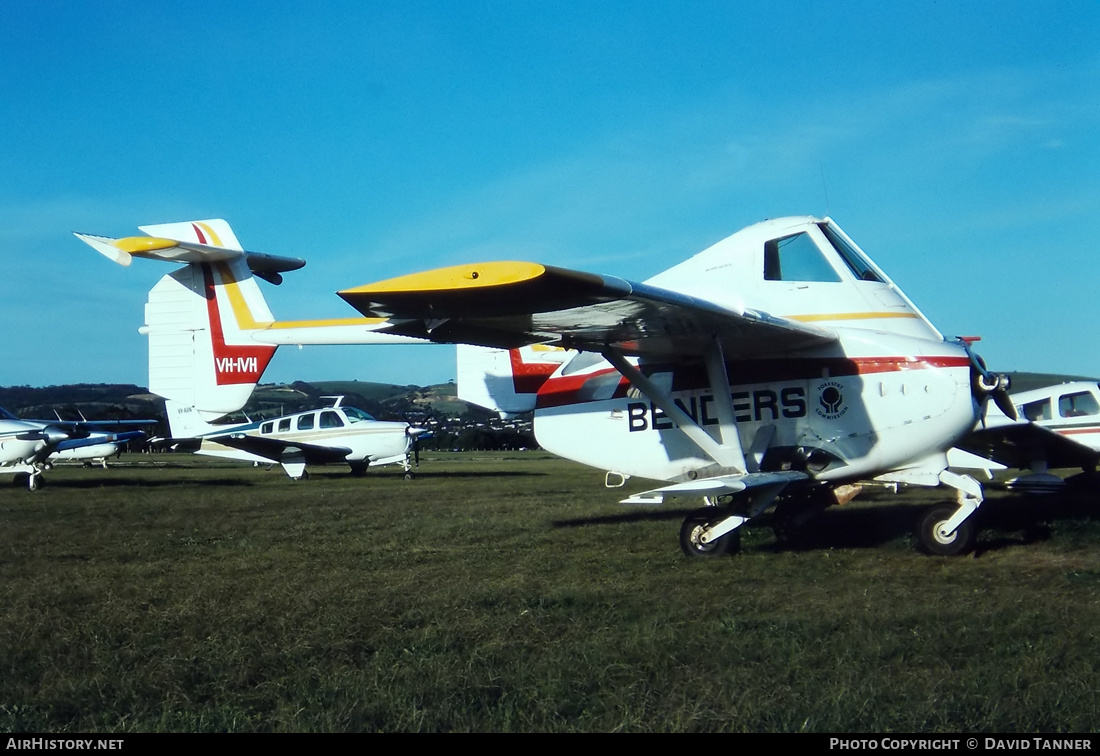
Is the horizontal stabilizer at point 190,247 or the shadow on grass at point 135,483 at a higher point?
the horizontal stabilizer at point 190,247

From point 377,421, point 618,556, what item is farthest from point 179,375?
point 377,421

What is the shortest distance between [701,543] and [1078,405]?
417 inches

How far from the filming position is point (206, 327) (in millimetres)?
9430

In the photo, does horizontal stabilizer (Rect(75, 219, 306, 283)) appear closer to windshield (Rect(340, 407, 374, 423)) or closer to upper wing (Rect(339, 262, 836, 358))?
upper wing (Rect(339, 262, 836, 358))

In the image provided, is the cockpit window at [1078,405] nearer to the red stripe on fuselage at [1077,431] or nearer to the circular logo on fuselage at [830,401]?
the red stripe on fuselage at [1077,431]

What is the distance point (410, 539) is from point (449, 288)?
4408 millimetres

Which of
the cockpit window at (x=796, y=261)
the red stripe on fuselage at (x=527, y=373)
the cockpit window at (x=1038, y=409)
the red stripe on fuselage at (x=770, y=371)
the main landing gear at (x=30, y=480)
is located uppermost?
the cockpit window at (x=796, y=261)

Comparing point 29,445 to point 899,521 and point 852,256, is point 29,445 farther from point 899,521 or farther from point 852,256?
point 852,256

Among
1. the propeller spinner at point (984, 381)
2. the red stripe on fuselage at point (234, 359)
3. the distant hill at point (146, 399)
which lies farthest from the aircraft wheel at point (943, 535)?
the distant hill at point (146, 399)

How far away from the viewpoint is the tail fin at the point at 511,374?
10.1 meters

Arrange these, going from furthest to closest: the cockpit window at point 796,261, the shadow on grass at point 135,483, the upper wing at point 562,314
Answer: the shadow on grass at point 135,483, the cockpit window at point 796,261, the upper wing at point 562,314

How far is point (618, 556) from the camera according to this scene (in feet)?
24.2

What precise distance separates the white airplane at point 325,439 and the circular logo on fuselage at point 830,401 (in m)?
16.0
